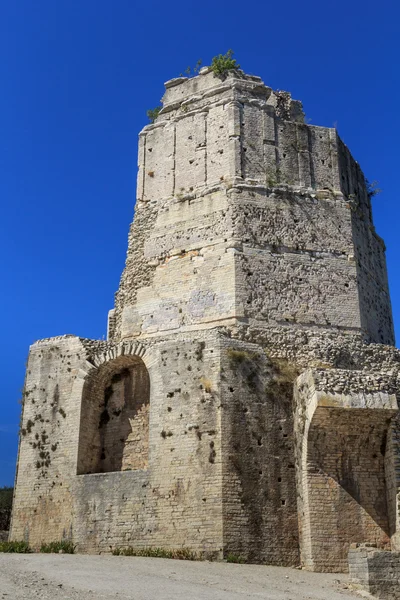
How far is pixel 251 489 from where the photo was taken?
15.1 m

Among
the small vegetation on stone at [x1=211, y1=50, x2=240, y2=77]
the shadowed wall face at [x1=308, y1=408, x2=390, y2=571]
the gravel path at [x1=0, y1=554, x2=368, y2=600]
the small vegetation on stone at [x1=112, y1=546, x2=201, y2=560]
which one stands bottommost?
the gravel path at [x1=0, y1=554, x2=368, y2=600]

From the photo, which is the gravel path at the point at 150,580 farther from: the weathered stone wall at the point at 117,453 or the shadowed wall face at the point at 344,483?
the weathered stone wall at the point at 117,453

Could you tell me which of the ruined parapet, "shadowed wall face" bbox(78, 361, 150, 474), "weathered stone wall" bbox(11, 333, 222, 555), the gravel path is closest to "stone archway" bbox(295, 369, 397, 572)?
the gravel path

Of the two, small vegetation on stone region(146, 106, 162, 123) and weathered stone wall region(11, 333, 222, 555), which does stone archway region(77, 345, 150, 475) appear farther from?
small vegetation on stone region(146, 106, 162, 123)

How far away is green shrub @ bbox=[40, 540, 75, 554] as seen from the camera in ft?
51.5

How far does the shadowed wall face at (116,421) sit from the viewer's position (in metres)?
17.3

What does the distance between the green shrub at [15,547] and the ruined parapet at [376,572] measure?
318 inches

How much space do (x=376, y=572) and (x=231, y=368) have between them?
5.66 metres

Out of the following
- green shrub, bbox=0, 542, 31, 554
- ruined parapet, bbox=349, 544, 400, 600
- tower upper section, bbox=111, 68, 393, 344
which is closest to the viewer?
ruined parapet, bbox=349, 544, 400, 600

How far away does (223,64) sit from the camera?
69.8ft

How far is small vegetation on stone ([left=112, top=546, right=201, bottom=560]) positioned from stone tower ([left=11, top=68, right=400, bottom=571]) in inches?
7.7

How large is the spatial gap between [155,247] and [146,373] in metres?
4.11

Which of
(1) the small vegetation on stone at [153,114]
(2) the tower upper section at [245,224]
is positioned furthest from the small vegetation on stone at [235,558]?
(1) the small vegetation on stone at [153,114]

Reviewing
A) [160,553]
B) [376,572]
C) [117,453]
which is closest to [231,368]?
[117,453]
